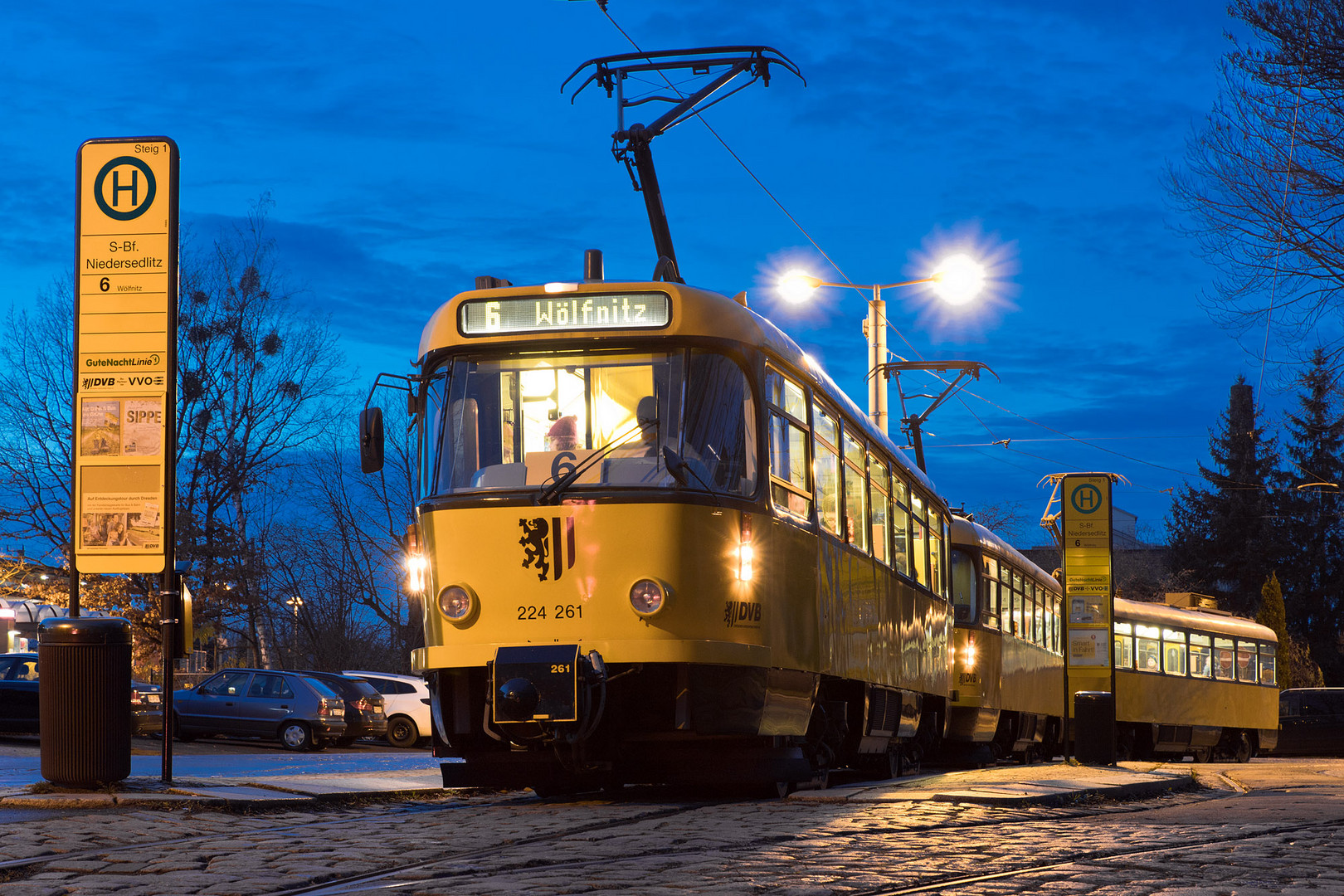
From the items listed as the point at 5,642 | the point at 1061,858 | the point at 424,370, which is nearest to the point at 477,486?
the point at 424,370

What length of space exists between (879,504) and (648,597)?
5171mm

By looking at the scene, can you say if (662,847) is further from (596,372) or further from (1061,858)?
(596,372)

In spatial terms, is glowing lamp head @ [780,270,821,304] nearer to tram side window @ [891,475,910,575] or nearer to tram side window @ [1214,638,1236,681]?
tram side window @ [891,475,910,575]

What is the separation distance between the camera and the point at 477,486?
10.7 meters

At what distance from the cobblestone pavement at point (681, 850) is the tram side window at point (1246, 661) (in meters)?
23.6

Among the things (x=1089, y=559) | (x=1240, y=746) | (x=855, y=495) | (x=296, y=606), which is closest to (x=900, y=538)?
(x=855, y=495)

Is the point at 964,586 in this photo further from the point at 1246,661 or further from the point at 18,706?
the point at 1246,661

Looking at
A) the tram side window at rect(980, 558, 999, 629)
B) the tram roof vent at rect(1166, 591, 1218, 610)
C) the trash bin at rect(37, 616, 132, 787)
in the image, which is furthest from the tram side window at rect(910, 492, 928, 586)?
the tram roof vent at rect(1166, 591, 1218, 610)

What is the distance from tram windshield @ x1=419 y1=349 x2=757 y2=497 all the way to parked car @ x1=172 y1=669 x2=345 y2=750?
14717 mm

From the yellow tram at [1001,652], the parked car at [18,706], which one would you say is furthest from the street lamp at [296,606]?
the yellow tram at [1001,652]

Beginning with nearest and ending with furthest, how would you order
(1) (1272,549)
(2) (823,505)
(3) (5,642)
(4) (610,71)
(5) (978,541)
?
(2) (823,505) < (4) (610,71) < (5) (978,541) < (3) (5,642) < (1) (1272,549)

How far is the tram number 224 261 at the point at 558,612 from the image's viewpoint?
34.0 ft

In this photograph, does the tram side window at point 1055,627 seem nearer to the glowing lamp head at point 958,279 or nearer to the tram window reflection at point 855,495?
the glowing lamp head at point 958,279

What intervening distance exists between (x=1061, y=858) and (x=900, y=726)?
787 cm
